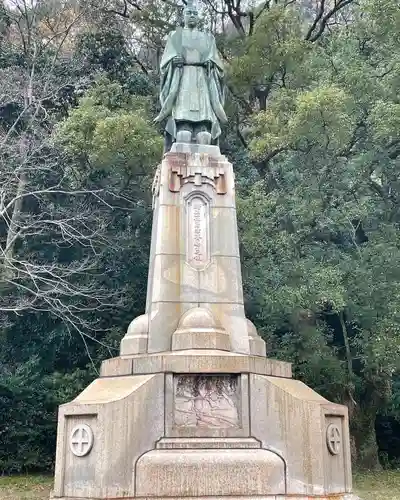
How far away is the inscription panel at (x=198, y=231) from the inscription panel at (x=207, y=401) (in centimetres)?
177

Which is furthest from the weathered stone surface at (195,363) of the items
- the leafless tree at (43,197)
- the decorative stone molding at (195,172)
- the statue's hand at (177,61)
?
the leafless tree at (43,197)

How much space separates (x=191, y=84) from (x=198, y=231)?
7.86 ft

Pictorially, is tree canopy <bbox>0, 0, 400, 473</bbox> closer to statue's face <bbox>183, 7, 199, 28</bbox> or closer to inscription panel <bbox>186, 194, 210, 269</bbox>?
statue's face <bbox>183, 7, 199, 28</bbox>

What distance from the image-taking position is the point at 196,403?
7.14m

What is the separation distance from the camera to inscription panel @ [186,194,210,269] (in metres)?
8.44

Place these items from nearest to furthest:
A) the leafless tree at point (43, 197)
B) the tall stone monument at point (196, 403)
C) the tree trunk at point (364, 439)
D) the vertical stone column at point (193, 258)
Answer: the tall stone monument at point (196, 403) → the vertical stone column at point (193, 258) → the leafless tree at point (43, 197) → the tree trunk at point (364, 439)

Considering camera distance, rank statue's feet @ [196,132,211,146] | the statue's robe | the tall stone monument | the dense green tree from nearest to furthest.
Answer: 1. the tall stone monument
2. statue's feet @ [196,132,211,146]
3. the statue's robe
4. the dense green tree

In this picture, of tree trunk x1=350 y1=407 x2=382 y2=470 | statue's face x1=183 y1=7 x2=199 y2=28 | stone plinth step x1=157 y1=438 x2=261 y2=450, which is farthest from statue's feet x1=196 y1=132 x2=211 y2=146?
tree trunk x1=350 y1=407 x2=382 y2=470

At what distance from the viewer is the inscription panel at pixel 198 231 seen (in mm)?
8438

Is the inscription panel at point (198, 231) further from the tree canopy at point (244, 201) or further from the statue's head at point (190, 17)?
the tree canopy at point (244, 201)

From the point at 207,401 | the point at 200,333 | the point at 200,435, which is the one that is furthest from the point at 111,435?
the point at 200,333

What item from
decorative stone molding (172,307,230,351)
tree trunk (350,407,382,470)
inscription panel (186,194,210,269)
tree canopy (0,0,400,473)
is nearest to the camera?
decorative stone molding (172,307,230,351)

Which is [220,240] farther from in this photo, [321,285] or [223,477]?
[321,285]

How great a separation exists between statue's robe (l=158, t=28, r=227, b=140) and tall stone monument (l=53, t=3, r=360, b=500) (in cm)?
82
